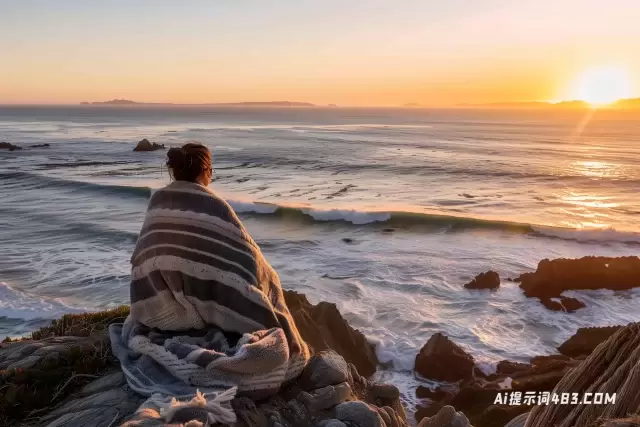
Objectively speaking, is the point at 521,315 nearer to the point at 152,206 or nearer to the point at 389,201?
the point at 152,206

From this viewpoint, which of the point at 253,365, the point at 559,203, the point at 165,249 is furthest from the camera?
the point at 559,203

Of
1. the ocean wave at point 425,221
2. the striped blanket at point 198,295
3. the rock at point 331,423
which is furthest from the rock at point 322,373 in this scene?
the ocean wave at point 425,221

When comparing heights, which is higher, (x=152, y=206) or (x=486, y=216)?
(x=152, y=206)

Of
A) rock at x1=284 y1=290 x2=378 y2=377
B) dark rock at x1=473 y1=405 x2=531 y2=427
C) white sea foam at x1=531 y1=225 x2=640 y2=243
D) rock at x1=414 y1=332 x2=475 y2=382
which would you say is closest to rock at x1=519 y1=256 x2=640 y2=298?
rock at x1=414 y1=332 x2=475 y2=382

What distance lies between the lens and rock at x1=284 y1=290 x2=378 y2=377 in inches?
280

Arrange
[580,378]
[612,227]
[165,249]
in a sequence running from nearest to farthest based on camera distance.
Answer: [580,378]
[165,249]
[612,227]

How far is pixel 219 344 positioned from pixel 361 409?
1168 mm

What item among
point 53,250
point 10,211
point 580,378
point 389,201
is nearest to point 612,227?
point 389,201

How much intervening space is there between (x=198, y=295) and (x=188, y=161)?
38.5 inches

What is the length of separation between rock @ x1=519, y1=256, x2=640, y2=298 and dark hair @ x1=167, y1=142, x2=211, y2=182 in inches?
397

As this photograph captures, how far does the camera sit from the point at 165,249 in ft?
13.2

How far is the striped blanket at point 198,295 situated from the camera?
12.8 ft

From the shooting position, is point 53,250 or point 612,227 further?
point 612,227

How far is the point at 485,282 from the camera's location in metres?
12.8
